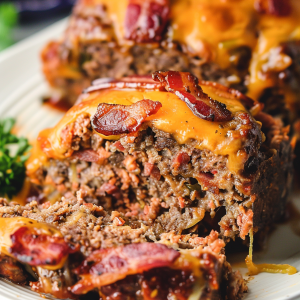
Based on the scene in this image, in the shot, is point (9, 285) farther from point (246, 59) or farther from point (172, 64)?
point (246, 59)

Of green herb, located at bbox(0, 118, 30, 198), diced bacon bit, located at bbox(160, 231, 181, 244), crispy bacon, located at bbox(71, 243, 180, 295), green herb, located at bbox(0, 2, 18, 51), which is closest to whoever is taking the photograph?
crispy bacon, located at bbox(71, 243, 180, 295)

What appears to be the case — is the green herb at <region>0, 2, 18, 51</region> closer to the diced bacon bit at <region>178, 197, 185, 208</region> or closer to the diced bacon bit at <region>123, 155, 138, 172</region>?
the diced bacon bit at <region>123, 155, 138, 172</region>

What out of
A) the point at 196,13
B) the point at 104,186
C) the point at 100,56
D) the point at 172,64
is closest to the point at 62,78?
the point at 100,56

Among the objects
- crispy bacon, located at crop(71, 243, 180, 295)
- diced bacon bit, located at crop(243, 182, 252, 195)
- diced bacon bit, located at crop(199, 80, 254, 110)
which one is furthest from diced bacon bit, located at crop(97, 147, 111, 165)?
diced bacon bit, located at crop(243, 182, 252, 195)

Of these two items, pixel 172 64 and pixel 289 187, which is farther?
pixel 172 64

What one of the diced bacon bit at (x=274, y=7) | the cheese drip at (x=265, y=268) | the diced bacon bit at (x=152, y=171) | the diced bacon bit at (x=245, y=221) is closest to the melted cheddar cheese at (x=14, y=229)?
the diced bacon bit at (x=152, y=171)

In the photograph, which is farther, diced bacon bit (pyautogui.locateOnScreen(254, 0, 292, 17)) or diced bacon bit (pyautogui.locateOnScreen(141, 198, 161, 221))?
diced bacon bit (pyautogui.locateOnScreen(254, 0, 292, 17))

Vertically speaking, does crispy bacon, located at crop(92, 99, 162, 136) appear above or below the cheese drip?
above

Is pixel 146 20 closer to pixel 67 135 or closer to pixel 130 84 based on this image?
pixel 130 84
